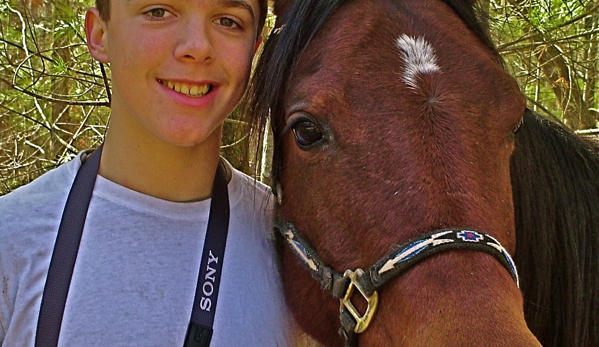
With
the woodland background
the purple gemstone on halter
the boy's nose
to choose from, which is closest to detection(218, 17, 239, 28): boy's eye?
the boy's nose

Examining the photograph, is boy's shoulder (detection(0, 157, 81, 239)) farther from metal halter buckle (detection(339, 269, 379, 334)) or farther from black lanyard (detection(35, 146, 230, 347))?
metal halter buckle (detection(339, 269, 379, 334))

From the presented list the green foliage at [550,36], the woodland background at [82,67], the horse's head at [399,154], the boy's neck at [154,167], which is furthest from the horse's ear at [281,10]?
the green foliage at [550,36]

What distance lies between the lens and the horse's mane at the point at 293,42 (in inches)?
80.7

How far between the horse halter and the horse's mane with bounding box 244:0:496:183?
471 mm

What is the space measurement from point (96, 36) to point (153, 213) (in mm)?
688

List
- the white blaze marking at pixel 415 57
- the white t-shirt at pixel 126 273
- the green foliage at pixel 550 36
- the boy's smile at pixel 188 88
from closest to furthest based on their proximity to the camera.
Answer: the white t-shirt at pixel 126 273, the white blaze marking at pixel 415 57, the boy's smile at pixel 188 88, the green foliage at pixel 550 36

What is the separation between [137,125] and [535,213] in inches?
58.4

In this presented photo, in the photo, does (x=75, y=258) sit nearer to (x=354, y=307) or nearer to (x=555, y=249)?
(x=354, y=307)

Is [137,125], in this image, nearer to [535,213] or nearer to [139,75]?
[139,75]

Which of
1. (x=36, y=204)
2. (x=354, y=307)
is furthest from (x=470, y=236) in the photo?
(x=36, y=204)

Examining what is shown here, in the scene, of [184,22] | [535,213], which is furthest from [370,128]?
[535,213]

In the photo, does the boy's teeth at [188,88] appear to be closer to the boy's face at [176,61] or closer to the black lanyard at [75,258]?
the boy's face at [176,61]

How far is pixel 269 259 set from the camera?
7.08ft

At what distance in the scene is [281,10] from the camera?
93.3 inches
